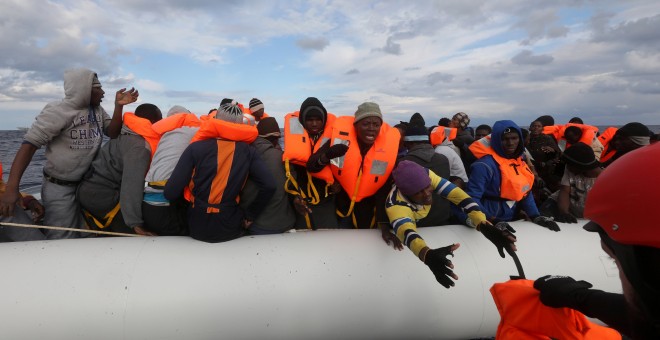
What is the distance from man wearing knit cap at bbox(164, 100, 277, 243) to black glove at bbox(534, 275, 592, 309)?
1933mm

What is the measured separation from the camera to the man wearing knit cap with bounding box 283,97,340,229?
3078 millimetres

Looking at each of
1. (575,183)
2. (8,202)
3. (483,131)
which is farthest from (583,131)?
(8,202)

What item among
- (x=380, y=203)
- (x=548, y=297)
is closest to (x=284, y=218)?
(x=380, y=203)

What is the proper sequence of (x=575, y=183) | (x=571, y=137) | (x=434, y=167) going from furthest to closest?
(x=571, y=137) → (x=575, y=183) → (x=434, y=167)

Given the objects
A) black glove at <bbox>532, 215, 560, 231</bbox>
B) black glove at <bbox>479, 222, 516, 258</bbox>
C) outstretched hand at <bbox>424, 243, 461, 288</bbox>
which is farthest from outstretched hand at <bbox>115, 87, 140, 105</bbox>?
black glove at <bbox>532, 215, 560, 231</bbox>

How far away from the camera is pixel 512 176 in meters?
3.39

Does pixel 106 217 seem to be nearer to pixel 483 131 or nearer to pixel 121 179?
pixel 121 179

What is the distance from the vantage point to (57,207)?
3.07 metres

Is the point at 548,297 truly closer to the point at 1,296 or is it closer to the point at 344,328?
the point at 344,328

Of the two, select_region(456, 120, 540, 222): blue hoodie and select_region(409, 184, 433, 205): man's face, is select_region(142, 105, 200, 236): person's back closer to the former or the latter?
select_region(409, 184, 433, 205): man's face

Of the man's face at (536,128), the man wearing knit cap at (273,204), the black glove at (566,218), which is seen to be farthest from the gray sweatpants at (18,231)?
the man's face at (536,128)

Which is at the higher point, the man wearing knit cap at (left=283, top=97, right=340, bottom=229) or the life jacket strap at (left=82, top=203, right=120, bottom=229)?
the man wearing knit cap at (left=283, top=97, right=340, bottom=229)

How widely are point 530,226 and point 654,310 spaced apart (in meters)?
2.53

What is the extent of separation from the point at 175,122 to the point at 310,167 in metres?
1.23
